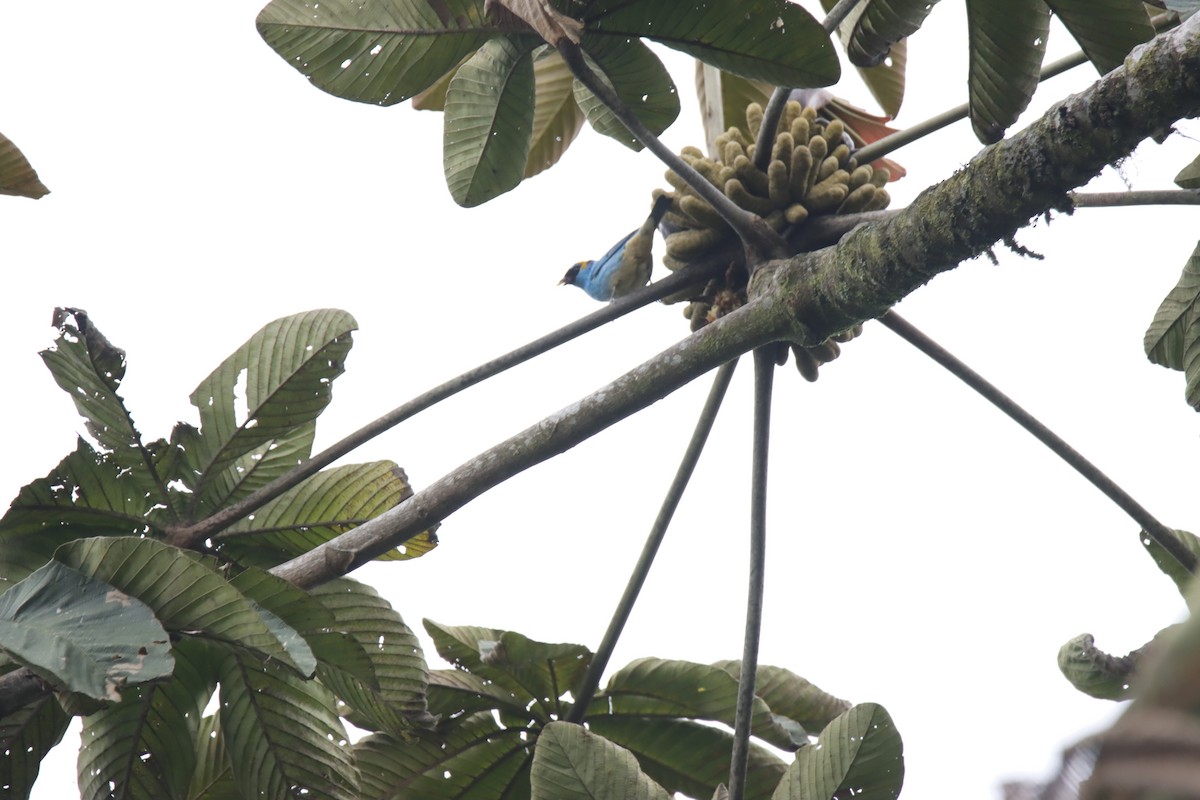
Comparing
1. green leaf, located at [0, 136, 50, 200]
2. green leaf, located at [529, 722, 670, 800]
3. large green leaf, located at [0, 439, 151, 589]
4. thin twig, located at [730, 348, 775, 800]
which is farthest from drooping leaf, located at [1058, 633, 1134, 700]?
green leaf, located at [0, 136, 50, 200]

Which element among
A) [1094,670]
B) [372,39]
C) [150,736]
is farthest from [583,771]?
[372,39]

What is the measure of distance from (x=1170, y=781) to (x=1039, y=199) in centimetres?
216

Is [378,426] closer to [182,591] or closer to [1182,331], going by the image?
[182,591]

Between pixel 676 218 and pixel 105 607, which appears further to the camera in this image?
pixel 676 218

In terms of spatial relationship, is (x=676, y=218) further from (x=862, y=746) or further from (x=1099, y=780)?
(x=1099, y=780)

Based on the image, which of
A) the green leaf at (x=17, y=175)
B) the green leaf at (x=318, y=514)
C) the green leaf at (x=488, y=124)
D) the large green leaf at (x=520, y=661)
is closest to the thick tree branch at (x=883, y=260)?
the green leaf at (x=318, y=514)

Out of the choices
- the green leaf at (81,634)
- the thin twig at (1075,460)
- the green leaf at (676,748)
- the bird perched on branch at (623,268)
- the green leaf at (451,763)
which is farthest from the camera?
the bird perched on branch at (623,268)

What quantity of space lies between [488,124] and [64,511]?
1.57m

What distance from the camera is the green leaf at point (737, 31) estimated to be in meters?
2.74

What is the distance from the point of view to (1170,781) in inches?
18.3

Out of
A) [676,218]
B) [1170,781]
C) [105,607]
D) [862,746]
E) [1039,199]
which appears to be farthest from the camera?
[676,218]

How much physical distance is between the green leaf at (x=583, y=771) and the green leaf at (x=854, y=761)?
1.12ft

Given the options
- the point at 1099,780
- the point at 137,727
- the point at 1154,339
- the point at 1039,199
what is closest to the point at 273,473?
the point at 137,727

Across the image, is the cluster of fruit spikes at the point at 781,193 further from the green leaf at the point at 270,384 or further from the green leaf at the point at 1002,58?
the green leaf at the point at 270,384
